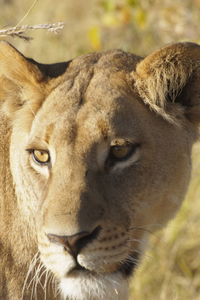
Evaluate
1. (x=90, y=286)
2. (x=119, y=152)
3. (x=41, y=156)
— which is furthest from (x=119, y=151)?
(x=90, y=286)

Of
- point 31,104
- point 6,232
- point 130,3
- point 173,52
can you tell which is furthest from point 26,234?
Result: point 130,3

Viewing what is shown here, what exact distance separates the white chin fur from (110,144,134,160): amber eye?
21.4 inches

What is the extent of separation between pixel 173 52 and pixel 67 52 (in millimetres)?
5282

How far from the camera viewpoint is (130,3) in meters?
6.87

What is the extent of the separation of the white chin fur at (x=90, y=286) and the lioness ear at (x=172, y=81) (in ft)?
2.76

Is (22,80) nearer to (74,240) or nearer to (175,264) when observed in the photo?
(74,240)

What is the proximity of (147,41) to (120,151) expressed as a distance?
17.7ft

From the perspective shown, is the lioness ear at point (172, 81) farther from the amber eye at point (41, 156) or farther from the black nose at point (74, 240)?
the black nose at point (74, 240)

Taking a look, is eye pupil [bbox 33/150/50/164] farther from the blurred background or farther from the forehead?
the blurred background

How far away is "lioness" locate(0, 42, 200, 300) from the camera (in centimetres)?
301

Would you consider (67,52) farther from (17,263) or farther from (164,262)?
(17,263)

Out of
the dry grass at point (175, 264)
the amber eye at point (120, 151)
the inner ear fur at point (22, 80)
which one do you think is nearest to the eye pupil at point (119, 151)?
the amber eye at point (120, 151)

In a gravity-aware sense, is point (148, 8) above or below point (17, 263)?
above

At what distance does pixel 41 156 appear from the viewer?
3.27 m
